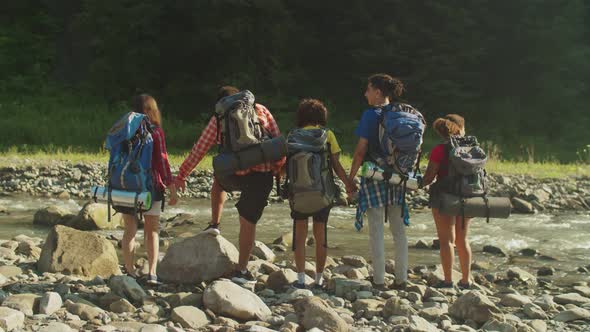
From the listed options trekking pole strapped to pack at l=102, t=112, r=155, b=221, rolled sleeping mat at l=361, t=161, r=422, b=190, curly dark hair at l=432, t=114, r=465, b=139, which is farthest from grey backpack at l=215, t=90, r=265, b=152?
curly dark hair at l=432, t=114, r=465, b=139

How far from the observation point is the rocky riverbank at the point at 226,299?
16.7 feet

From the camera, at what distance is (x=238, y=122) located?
5840 mm

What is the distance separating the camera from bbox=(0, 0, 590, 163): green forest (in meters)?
26.9

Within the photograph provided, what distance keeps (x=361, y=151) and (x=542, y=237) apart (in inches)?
229

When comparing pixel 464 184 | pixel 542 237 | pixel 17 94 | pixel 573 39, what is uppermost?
pixel 573 39

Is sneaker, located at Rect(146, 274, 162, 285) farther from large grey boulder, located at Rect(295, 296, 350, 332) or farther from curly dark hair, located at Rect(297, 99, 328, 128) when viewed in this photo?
curly dark hair, located at Rect(297, 99, 328, 128)

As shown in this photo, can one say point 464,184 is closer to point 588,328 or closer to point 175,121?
point 588,328

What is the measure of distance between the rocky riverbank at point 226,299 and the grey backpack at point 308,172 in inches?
26.8

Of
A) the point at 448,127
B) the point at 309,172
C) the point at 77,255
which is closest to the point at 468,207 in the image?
the point at 448,127

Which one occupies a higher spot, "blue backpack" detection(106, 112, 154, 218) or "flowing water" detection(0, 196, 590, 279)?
"blue backpack" detection(106, 112, 154, 218)

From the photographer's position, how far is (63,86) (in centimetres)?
3075

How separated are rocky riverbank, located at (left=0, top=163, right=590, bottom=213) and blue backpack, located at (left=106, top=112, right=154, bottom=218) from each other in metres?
8.65

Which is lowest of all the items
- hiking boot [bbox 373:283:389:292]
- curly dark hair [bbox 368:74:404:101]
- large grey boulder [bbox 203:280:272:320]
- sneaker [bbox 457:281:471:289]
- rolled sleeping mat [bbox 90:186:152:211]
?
sneaker [bbox 457:281:471:289]

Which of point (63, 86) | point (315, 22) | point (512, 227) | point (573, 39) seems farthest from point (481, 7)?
point (512, 227)
